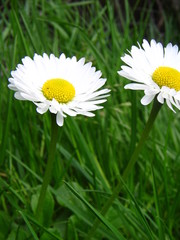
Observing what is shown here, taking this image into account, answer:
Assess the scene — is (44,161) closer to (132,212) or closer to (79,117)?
(79,117)

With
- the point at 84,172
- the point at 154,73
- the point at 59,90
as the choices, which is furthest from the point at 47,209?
the point at 154,73

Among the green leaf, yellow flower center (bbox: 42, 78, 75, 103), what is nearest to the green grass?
the green leaf

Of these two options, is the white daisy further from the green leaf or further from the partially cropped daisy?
the green leaf

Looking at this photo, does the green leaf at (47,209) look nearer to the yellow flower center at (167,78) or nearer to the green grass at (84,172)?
the green grass at (84,172)

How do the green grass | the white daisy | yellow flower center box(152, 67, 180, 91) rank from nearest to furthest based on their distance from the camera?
the white daisy → yellow flower center box(152, 67, 180, 91) → the green grass

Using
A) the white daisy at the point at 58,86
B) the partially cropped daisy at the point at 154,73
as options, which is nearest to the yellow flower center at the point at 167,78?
the partially cropped daisy at the point at 154,73

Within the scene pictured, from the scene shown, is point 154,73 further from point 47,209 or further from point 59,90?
point 47,209
